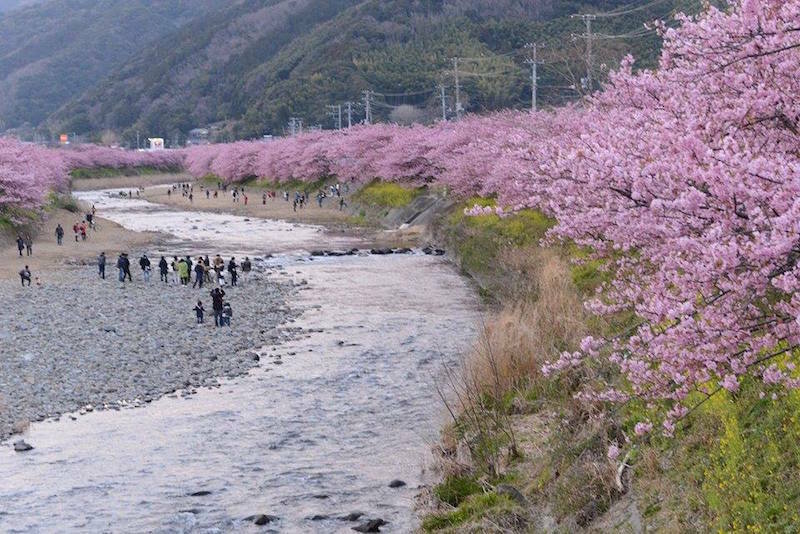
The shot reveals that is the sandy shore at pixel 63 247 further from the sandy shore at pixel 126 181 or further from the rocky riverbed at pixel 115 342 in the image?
the sandy shore at pixel 126 181

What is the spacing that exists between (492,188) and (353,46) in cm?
11849

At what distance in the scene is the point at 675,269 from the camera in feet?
23.2

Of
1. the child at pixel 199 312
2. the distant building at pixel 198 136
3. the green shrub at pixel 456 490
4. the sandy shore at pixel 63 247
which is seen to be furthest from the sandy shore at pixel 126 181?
the green shrub at pixel 456 490

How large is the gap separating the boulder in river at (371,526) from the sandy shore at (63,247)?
87.0 ft

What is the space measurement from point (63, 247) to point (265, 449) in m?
35.7

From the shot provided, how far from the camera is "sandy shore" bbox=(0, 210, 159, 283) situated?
39.3m

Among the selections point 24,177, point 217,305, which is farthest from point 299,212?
point 217,305

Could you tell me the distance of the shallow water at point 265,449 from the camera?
13133mm

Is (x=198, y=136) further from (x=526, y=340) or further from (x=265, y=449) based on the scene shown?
(x=526, y=340)

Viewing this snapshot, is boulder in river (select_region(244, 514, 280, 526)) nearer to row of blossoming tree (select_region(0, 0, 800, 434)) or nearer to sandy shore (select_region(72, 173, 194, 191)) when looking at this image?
row of blossoming tree (select_region(0, 0, 800, 434))

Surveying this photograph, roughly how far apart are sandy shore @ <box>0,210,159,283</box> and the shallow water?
18510 mm

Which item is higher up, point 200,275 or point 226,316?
point 200,275

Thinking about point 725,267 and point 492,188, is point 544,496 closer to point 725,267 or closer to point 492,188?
point 725,267

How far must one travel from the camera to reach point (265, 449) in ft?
52.2
